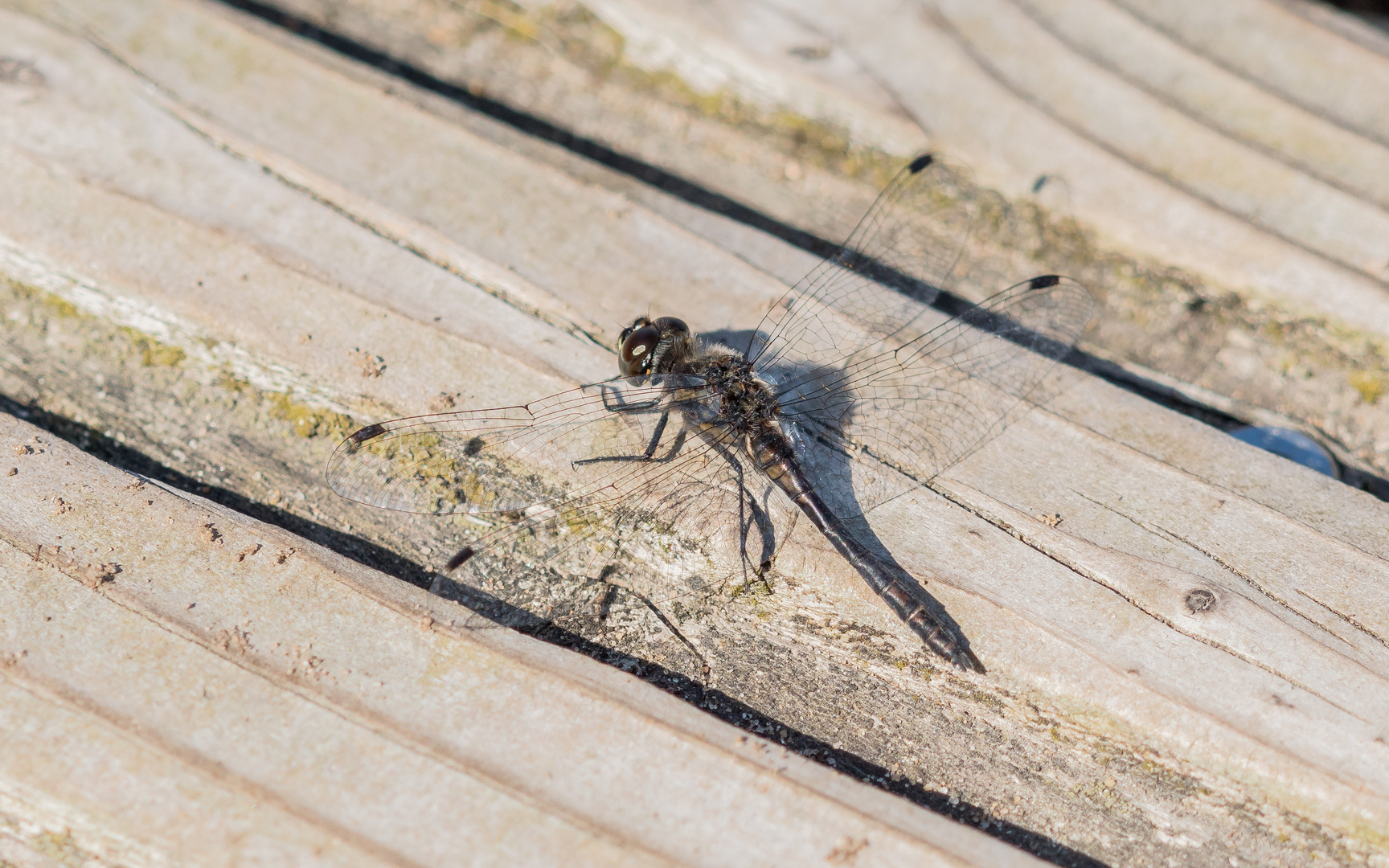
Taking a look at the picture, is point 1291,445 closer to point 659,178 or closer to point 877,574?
point 877,574

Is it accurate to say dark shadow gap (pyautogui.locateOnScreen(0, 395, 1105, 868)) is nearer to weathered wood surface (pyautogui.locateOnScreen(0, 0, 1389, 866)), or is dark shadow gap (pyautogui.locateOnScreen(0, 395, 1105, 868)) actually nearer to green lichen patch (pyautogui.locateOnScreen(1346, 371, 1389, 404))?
weathered wood surface (pyautogui.locateOnScreen(0, 0, 1389, 866))

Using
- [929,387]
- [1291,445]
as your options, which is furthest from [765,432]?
[1291,445]

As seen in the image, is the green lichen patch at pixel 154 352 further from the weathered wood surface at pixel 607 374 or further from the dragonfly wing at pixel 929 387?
the dragonfly wing at pixel 929 387

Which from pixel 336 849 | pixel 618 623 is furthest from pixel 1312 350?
pixel 336 849

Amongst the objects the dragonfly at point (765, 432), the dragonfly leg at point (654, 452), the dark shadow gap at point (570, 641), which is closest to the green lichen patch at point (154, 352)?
the dark shadow gap at point (570, 641)

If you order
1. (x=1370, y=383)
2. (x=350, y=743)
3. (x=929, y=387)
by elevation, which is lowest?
(x=350, y=743)
